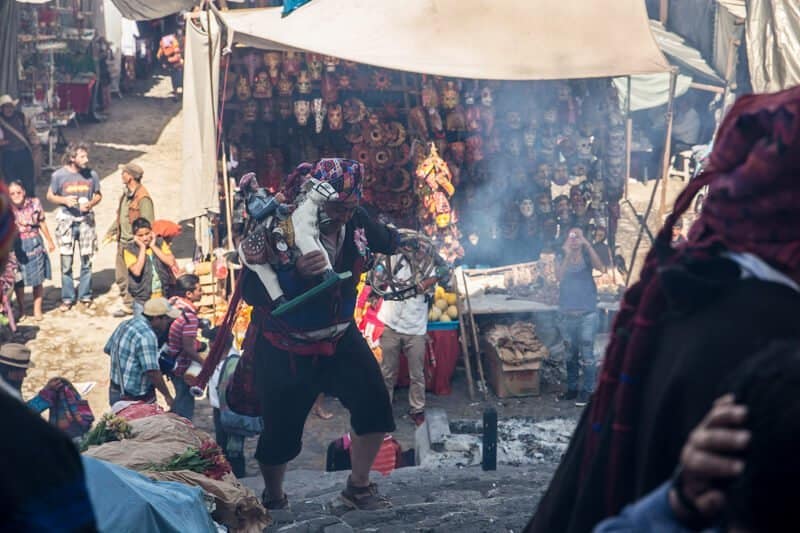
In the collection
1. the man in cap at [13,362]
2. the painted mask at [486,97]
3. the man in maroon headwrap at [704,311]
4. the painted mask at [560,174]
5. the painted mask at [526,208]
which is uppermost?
the painted mask at [486,97]

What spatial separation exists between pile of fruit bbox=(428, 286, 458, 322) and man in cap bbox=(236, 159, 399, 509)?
4.08 meters

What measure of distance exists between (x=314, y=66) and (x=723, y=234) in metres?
9.69

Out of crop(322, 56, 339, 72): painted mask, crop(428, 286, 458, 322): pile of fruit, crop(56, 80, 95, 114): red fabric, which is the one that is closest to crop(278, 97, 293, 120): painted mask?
crop(322, 56, 339, 72): painted mask

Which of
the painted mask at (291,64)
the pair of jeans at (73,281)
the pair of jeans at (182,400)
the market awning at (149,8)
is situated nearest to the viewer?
the pair of jeans at (182,400)

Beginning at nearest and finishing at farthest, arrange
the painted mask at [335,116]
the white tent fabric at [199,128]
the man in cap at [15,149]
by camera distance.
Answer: the white tent fabric at [199,128], the painted mask at [335,116], the man in cap at [15,149]

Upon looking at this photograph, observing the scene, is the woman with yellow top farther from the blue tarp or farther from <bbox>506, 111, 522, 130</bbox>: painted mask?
the blue tarp

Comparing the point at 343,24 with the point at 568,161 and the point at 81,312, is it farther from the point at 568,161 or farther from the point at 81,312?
the point at 81,312

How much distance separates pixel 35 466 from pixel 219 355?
4.85 metres

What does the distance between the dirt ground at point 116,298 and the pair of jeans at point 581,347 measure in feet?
0.95

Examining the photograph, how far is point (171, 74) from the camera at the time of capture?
22781mm

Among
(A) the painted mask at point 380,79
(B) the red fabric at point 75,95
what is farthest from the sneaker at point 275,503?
(B) the red fabric at point 75,95

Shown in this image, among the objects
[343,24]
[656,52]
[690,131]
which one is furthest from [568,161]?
[690,131]

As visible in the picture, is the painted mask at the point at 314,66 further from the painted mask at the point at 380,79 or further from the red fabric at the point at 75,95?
the red fabric at the point at 75,95

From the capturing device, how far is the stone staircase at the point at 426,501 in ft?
18.2
